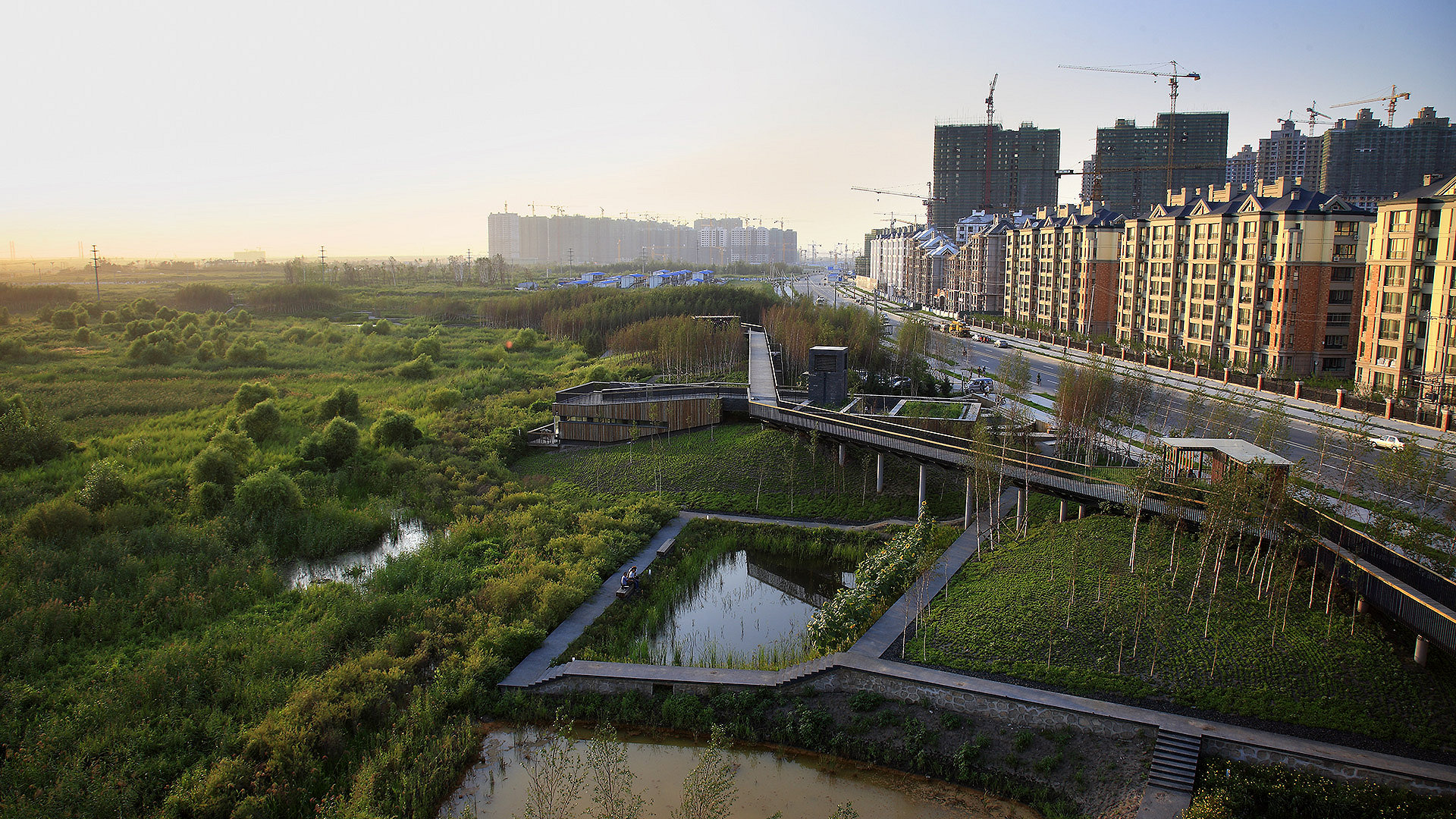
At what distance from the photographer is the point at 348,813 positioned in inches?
517

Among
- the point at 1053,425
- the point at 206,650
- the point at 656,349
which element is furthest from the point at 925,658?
the point at 656,349

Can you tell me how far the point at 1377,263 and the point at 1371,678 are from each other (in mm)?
28262

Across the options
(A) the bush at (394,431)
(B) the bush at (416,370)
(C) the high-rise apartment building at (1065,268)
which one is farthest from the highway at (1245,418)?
(B) the bush at (416,370)

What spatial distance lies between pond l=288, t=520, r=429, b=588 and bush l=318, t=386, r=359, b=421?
14.4m

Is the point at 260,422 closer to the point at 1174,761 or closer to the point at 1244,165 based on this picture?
the point at 1174,761

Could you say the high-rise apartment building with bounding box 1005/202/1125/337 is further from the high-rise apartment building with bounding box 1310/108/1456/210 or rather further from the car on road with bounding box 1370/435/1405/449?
the high-rise apartment building with bounding box 1310/108/1456/210

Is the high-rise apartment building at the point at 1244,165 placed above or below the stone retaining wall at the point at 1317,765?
above

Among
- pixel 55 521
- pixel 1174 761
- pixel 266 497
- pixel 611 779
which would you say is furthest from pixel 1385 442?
pixel 55 521

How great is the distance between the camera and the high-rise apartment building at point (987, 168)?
144000 mm

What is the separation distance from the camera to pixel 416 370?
178ft

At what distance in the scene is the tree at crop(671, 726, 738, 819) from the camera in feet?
41.5

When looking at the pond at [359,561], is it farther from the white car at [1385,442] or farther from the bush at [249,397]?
the white car at [1385,442]

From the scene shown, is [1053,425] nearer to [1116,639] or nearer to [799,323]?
[1116,639]

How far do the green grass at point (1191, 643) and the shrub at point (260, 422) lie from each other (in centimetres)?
3036
